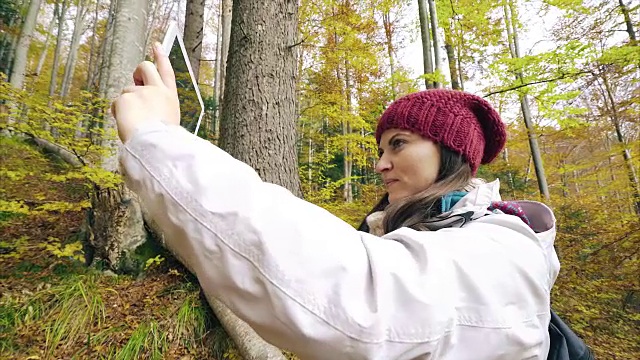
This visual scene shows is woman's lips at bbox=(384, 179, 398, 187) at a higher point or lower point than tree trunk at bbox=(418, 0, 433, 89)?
lower

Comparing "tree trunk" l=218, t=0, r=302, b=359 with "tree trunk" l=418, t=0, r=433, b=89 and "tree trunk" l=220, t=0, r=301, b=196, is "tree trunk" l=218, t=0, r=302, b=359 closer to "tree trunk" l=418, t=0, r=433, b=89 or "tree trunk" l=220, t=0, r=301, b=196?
"tree trunk" l=220, t=0, r=301, b=196

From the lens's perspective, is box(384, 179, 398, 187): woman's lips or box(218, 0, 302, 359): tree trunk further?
box(218, 0, 302, 359): tree trunk

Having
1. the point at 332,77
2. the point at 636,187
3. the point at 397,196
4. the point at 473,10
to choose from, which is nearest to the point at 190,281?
the point at 397,196

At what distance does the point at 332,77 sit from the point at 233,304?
12.1 meters

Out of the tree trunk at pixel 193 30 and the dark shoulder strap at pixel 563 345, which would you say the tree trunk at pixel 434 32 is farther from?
the dark shoulder strap at pixel 563 345

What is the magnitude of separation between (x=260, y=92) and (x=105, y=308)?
247 cm

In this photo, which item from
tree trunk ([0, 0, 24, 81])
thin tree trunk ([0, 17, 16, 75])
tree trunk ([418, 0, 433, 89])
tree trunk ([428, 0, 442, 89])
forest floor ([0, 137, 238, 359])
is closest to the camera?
forest floor ([0, 137, 238, 359])

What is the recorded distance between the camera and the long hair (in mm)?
1170

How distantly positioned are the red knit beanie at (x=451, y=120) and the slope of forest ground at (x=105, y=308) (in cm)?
261


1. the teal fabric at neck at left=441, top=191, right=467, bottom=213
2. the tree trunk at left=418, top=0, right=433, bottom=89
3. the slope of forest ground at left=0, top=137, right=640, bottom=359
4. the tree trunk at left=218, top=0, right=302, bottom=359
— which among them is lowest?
the slope of forest ground at left=0, top=137, right=640, bottom=359

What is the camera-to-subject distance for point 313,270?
0.58 metres

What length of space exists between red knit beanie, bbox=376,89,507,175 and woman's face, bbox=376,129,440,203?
0.04 m

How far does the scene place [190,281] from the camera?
11.5 ft

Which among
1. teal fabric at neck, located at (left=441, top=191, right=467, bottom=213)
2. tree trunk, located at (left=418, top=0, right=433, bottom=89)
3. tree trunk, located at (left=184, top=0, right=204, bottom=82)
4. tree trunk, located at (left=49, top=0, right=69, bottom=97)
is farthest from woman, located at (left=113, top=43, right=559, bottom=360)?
tree trunk, located at (left=49, top=0, right=69, bottom=97)
